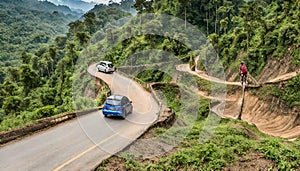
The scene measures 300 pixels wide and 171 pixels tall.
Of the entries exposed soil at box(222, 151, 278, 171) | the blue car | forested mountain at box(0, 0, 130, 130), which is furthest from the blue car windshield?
exposed soil at box(222, 151, 278, 171)

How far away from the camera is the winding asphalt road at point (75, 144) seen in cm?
1024

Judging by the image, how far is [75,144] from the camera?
12508 millimetres

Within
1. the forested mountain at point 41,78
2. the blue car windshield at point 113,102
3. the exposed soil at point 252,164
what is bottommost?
the forested mountain at point 41,78

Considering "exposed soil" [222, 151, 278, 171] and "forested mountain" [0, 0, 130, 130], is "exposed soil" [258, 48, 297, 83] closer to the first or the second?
"forested mountain" [0, 0, 130, 130]

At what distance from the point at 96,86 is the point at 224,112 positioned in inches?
632

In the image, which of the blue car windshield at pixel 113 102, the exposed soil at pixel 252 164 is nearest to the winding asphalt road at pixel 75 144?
the blue car windshield at pixel 113 102

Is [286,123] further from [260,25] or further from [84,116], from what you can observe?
[260,25]

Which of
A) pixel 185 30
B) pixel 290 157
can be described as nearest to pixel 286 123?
pixel 290 157

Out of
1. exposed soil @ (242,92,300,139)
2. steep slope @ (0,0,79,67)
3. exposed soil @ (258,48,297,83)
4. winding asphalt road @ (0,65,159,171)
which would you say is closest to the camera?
winding asphalt road @ (0,65,159,171)

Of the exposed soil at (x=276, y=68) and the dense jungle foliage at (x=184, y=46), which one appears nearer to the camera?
the exposed soil at (x=276, y=68)

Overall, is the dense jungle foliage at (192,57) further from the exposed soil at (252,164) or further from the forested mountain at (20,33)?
the forested mountain at (20,33)

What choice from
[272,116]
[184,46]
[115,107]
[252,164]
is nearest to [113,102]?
[115,107]

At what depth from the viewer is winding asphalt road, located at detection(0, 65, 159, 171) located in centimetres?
1024

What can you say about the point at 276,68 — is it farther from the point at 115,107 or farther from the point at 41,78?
the point at 41,78
